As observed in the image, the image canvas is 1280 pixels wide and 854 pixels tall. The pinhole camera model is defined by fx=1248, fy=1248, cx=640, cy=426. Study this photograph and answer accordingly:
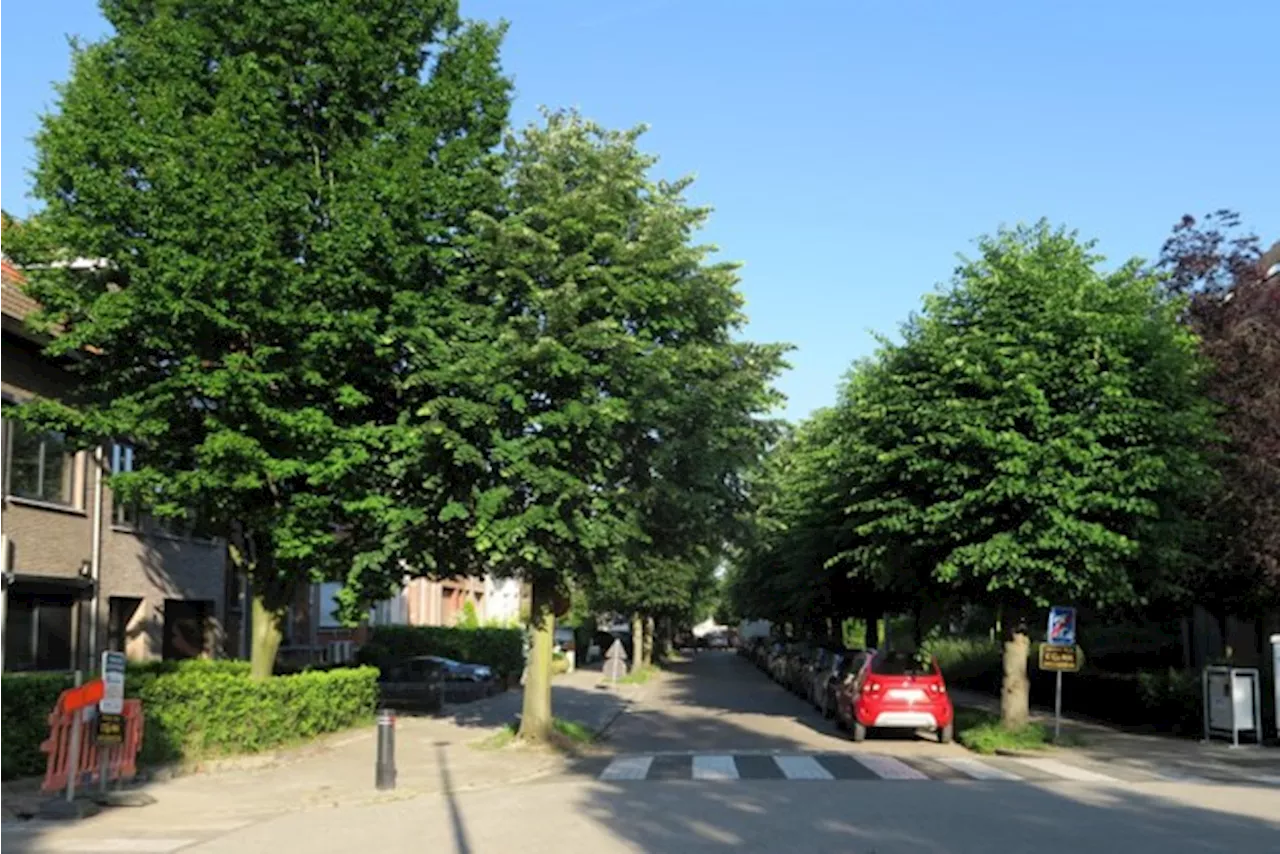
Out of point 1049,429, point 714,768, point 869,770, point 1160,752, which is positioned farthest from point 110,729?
point 1160,752

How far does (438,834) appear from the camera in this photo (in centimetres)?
1170

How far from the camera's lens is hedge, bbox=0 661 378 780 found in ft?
49.5

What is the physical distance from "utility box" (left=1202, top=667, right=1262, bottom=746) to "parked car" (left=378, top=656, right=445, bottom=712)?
17590 millimetres

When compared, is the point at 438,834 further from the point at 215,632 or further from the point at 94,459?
the point at 215,632

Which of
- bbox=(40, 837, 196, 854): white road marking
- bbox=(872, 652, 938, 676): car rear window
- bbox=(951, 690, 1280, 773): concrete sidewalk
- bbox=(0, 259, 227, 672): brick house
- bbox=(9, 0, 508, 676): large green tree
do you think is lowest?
bbox=(951, 690, 1280, 773): concrete sidewalk

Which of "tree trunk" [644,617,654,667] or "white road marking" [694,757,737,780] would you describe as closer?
"white road marking" [694,757,737,780]

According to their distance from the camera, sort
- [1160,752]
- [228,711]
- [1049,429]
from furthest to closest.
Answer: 1. [1160,752]
2. [1049,429]
3. [228,711]

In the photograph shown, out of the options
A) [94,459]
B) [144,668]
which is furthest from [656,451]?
[94,459]

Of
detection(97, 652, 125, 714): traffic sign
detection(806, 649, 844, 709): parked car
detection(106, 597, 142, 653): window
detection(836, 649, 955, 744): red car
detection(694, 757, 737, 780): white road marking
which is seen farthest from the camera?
detection(806, 649, 844, 709): parked car

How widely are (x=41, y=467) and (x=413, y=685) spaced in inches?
527

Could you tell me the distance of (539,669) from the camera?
20.8 meters

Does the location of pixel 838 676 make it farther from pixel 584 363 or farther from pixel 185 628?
pixel 185 628

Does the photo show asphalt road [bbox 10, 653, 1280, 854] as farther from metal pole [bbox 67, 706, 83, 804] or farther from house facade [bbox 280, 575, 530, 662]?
house facade [bbox 280, 575, 530, 662]

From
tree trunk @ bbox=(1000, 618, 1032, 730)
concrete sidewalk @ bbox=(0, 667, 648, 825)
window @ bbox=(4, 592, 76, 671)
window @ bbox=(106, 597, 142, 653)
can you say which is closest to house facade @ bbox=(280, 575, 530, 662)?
concrete sidewalk @ bbox=(0, 667, 648, 825)
